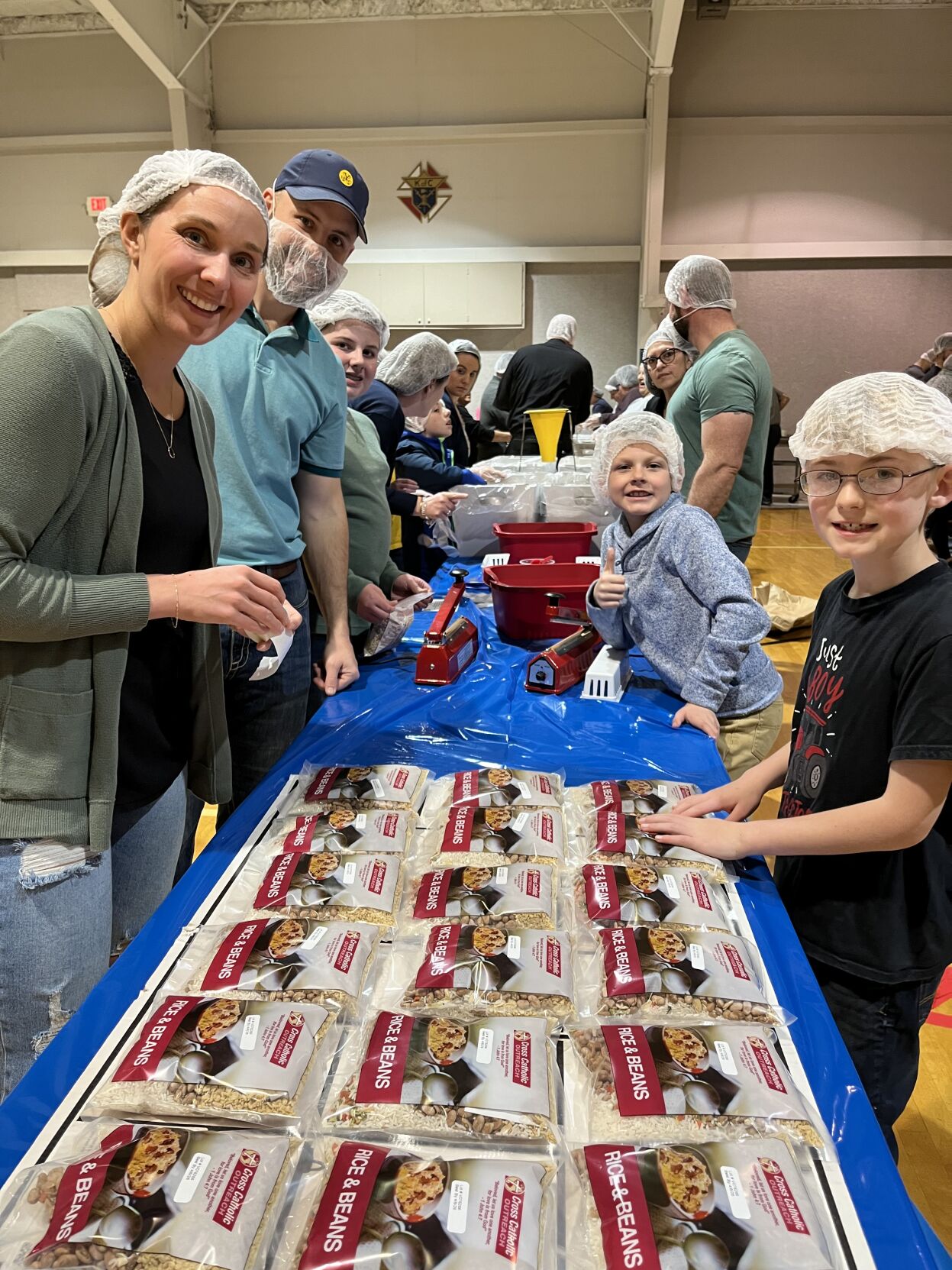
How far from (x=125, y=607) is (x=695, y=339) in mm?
2747

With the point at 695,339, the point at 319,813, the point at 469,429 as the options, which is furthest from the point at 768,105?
the point at 319,813

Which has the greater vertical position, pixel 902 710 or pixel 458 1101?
pixel 902 710

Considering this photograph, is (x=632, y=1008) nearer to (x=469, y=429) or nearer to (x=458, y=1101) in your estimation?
(x=458, y=1101)

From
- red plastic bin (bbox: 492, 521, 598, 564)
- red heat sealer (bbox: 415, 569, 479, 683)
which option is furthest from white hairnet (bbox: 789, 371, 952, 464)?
red plastic bin (bbox: 492, 521, 598, 564)

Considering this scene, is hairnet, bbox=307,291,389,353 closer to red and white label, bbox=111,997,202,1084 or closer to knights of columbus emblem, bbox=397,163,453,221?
red and white label, bbox=111,997,202,1084

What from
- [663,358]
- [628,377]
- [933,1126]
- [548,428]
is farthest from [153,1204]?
[628,377]

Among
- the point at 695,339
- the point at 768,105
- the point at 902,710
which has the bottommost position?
the point at 902,710

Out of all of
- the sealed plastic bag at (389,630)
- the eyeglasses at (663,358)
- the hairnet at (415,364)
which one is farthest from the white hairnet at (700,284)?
the sealed plastic bag at (389,630)

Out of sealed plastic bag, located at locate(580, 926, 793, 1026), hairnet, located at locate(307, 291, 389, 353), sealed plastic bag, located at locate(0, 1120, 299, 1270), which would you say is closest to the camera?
sealed plastic bag, located at locate(0, 1120, 299, 1270)

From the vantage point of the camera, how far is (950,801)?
3.98 ft

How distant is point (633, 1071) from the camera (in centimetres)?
83

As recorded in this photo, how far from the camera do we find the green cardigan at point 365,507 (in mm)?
2398

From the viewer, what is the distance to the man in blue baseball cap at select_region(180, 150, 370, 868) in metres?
1.70

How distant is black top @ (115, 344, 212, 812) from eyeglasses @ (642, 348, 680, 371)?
284cm
